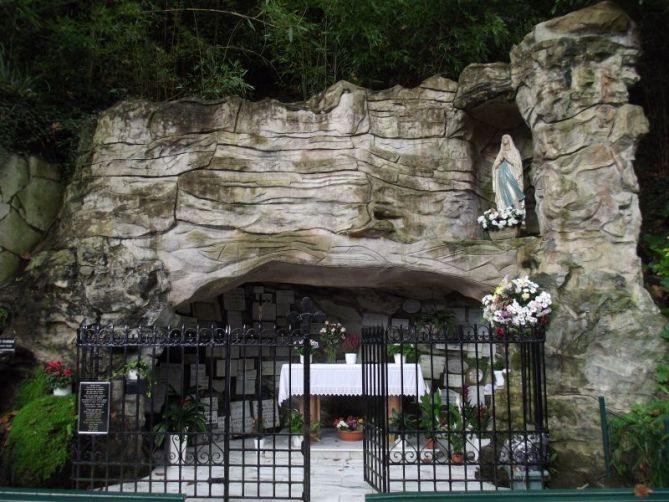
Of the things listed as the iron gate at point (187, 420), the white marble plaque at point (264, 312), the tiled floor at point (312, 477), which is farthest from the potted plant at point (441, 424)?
the white marble plaque at point (264, 312)

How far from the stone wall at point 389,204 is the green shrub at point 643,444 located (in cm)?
49

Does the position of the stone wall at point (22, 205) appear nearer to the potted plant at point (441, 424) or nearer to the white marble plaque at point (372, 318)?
the white marble plaque at point (372, 318)

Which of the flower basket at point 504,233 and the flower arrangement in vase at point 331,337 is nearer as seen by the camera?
the flower basket at point 504,233

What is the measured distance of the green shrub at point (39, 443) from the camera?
6.47m

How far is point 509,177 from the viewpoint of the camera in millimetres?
8477

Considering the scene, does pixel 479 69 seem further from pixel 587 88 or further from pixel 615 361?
pixel 615 361

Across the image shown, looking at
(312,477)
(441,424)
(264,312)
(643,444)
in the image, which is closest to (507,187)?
(441,424)

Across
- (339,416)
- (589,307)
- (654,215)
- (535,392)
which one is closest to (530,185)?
(654,215)

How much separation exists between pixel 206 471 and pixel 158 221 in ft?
10.6

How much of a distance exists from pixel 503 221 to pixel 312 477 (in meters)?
4.10

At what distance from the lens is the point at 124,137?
28.5ft

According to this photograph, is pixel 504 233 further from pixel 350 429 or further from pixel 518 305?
pixel 350 429

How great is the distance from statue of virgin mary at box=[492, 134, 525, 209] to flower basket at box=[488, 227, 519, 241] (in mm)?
309

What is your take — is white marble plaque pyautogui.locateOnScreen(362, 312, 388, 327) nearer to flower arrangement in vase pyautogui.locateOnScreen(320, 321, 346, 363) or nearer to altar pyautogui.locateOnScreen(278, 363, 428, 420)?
flower arrangement in vase pyautogui.locateOnScreen(320, 321, 346, 363)
